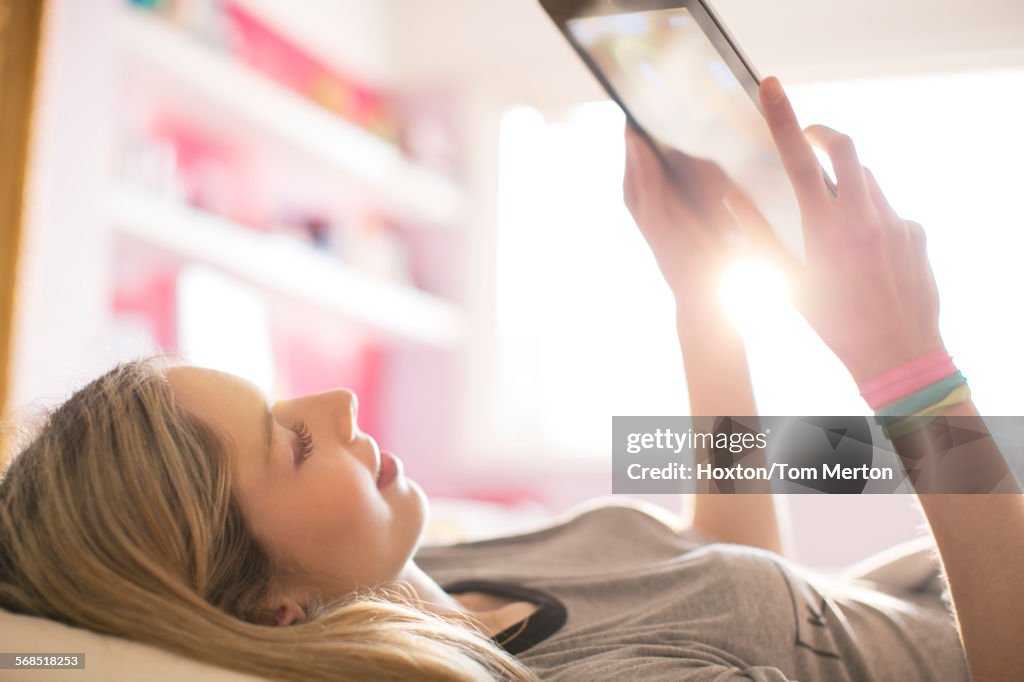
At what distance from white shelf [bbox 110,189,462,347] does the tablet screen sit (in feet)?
5.53

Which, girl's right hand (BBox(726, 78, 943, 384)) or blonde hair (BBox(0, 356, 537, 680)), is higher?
girl's right hand (BBox(726, 78, 943, 384))

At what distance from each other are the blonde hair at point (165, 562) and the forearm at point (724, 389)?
0.43m

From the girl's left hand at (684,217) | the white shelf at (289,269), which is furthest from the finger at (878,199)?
the white shelf at (289,269)

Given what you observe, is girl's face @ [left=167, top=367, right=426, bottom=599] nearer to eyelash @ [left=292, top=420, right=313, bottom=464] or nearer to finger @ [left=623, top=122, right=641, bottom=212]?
eyelash @ [left=292, top=420, right=313, bottom=464]

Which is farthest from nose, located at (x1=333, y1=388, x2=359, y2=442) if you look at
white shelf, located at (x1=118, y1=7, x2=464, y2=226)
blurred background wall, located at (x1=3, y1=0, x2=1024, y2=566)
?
white shelf, located at (x1=118, y1=7, x2=464, y2=226)

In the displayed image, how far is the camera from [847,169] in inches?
24.7

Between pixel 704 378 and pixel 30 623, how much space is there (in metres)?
0.72

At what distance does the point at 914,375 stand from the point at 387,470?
46 centimetres

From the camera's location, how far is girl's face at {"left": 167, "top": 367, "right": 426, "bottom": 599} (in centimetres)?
73

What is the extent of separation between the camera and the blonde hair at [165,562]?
0.61 m

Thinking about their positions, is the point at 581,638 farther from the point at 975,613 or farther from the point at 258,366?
the point at 258,366

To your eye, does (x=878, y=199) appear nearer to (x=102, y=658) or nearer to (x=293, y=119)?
(x=102, y=658)

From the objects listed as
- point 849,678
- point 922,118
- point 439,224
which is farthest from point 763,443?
point 439,224

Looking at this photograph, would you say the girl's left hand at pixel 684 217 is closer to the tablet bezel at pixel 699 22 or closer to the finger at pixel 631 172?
the finger at pixel 631 172
